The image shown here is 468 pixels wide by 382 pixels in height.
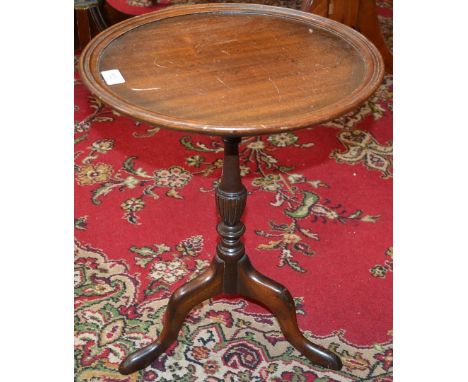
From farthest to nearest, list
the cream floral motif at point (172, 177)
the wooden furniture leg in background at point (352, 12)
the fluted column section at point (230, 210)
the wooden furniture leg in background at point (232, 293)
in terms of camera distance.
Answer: the wooden furniture leg in background at point (352, 12) → the cream floral motif at point (172, 177) → the wooden furniture leg in background at point (232, 293) → the fluted column section at point (230, 210)

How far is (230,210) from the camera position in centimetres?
145

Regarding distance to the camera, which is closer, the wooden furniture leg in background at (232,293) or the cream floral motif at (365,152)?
the wooden furniture leg in background at (232,293)

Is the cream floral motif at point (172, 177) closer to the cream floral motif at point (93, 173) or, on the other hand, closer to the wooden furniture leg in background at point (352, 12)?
the cream floral motif at point (93, 173)

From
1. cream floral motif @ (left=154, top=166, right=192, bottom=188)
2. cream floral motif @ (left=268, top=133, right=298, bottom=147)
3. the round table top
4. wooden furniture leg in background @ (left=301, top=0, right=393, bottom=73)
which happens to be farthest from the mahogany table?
wooden furniture leg in background @ (left=301, top=0, right=393, bottom=73)

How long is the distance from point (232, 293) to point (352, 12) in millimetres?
1553

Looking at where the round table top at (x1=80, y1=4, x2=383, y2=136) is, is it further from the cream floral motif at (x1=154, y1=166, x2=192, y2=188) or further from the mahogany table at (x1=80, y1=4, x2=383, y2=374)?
the cream floral motif at (x1=154, y1=166, x2=192, y2=188)

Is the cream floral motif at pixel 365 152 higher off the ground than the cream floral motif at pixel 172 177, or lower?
higher

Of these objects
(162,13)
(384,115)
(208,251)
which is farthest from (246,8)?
(384,115)

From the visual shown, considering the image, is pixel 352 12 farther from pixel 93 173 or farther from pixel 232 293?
pixel 232 293

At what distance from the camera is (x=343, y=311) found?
5.77 ft

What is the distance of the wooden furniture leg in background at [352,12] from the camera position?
8.75 feet

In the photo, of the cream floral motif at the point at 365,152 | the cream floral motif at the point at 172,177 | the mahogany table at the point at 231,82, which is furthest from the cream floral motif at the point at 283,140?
the mahogany table at the point at 231,82

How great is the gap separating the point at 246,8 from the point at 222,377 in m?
0.90

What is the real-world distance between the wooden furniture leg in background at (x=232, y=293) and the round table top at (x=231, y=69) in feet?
1.24
